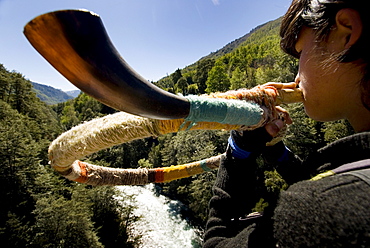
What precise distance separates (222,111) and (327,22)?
26.2 inches

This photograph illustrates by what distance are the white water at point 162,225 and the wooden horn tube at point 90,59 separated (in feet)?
80.6

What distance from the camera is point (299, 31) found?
116 centimetres

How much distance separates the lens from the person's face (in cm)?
93

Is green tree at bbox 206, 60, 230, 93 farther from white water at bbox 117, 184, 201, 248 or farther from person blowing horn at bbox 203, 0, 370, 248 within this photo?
person blowing horn at bbox 203, 0, 370, 248

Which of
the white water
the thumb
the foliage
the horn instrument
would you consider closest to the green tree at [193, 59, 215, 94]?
the white water

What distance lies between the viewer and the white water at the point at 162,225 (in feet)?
73.3

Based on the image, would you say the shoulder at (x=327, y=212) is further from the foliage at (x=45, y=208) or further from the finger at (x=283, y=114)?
the foliage at (x=45, y=208)

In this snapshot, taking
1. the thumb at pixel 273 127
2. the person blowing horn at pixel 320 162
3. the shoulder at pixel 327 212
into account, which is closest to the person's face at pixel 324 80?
the person blowing horn at pixel 320 162

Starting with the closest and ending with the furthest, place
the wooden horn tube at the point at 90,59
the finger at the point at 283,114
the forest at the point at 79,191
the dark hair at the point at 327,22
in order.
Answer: the wooden horn tube at the point at 90,59, the dark hair at the point at 327,22, the finger at the point at 283,114, the forest at the point at 79,191

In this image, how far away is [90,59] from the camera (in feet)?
1.87

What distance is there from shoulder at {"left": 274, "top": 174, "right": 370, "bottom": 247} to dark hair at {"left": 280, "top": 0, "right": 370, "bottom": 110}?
0.55 meters

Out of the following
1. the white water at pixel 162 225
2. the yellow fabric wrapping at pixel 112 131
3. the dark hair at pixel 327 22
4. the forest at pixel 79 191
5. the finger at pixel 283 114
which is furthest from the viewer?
the white water at pixel 162 225

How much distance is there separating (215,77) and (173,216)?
3487 cm

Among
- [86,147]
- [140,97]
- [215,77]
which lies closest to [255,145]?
[140,97]
